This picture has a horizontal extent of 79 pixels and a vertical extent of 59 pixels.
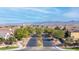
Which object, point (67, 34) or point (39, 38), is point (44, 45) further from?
point (67, 34)

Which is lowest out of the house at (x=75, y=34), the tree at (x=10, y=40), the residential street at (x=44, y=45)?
the residential street at (x=44, y=45)

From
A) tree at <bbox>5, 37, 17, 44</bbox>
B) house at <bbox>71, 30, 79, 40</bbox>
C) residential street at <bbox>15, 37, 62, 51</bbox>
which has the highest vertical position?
house at <bbox>71, 30, 79, 40</bbox>

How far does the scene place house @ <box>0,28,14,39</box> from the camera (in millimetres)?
2285

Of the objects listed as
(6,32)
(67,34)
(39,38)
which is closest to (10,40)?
(6,32)

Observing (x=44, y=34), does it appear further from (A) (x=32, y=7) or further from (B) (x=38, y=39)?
(A) (x=32, y=7)

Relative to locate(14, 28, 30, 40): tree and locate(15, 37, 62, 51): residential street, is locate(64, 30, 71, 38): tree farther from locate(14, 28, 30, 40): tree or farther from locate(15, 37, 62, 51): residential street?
locate(14, 28, 30, 40): tree

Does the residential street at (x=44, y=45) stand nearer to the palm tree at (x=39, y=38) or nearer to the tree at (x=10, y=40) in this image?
the palm tree at (x=39, y=38)

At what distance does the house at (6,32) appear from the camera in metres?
2.29

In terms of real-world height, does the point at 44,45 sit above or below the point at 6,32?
below

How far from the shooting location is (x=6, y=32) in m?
2.29

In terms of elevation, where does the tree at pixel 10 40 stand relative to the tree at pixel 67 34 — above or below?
below

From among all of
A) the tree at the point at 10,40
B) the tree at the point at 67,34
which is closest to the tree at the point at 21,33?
the tree at the point at 10,40

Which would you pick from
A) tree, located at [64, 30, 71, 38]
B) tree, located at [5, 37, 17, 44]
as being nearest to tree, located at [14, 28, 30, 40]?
tree, located at [5, 37, 17, 44]
